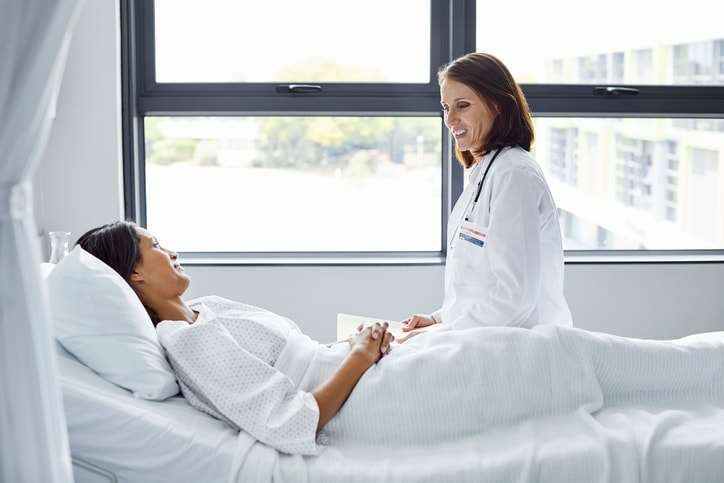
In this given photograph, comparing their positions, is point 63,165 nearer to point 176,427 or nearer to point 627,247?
point 176,427

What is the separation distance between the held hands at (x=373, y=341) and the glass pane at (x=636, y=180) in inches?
71.0

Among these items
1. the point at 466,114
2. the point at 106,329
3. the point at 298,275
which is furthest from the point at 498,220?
the point at 298,275

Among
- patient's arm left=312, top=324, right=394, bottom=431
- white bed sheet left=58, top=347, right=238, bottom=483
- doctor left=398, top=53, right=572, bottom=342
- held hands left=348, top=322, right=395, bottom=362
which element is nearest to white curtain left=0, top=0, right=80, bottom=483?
white bed sheet left=58, top=347, right=238, bottom=483

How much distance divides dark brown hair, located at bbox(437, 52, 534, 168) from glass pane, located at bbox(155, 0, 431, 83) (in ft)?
4.05

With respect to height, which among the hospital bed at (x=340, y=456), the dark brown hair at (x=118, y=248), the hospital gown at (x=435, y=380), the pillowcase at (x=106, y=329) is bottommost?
the hospital bed at (x=340, y=456)

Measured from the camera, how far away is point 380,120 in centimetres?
357

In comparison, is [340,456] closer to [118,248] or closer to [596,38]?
[118,248]

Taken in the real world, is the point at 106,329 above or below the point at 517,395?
above

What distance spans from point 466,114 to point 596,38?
149 cm

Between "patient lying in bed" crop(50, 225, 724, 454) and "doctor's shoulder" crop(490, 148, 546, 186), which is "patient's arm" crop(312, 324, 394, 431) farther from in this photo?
"doctor's shoulder" crop(490, 148, 546, 186)

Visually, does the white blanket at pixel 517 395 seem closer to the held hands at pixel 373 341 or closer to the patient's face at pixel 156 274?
the held hands at pixel 373 341

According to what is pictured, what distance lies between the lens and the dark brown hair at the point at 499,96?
2293 mm

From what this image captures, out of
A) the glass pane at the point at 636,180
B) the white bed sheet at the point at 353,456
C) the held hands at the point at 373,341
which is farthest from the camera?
the glass pane at the point at 636,180

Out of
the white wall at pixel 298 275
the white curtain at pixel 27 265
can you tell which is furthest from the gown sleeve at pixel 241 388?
the white wall at pixel 298 275
